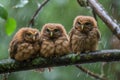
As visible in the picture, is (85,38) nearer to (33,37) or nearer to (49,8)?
(33,37)

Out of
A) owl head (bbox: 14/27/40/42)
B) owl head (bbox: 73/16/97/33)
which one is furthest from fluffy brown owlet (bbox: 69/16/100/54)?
owl head (bbox: 14/27/40/42)

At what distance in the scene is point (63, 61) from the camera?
1978mm

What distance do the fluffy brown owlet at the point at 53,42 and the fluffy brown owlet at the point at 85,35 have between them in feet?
0.14

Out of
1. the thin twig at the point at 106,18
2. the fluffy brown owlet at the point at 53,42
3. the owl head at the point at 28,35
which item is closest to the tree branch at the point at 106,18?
the thin twig at the point at 106,18

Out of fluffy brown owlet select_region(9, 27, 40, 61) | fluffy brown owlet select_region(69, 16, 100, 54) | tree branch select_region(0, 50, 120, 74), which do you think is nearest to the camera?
tree branch select_region(0, 50, 120, 74)

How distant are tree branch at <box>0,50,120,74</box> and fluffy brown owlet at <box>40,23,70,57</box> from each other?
0.04 metres

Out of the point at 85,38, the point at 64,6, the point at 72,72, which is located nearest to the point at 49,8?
the point at 64,6

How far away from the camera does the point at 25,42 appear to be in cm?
216

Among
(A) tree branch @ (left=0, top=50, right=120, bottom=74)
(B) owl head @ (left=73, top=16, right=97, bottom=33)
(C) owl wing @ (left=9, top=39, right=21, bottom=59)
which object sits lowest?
(A) tree branch @ (left=0, top=50, right=120, bottom=74)

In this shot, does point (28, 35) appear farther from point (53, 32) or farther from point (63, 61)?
point (63, 61)

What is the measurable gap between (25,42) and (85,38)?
0.91ft

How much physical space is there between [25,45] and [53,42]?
15 cm

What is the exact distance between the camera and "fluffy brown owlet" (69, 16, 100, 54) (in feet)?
7.07

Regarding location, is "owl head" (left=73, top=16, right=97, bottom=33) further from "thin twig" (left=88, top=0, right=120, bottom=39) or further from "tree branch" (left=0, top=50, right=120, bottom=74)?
"tree branch" (left=0, top=50, right=120, bottom=74)
